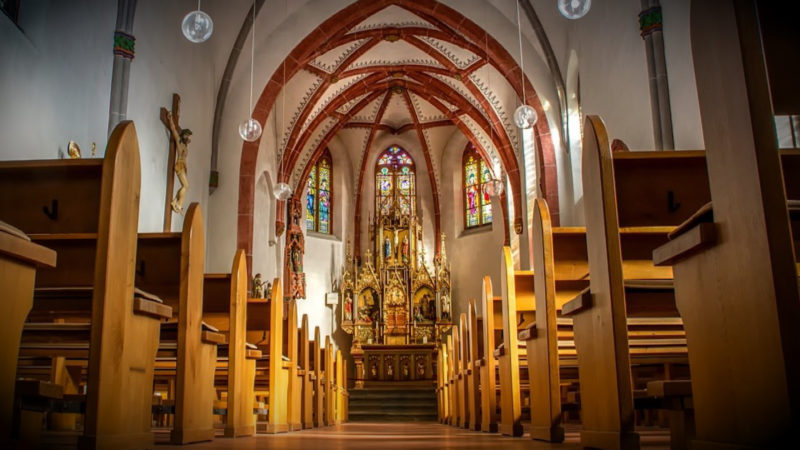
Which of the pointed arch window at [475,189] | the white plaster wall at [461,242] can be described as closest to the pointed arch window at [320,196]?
the white plaster wall at [461,242]

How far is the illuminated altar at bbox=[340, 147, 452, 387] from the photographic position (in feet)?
57.6

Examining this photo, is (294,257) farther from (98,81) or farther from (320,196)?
(98,81)

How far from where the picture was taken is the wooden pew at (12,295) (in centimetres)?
207

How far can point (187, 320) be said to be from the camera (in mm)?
3818

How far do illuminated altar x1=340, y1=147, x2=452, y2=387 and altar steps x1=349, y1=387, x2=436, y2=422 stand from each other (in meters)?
0.97

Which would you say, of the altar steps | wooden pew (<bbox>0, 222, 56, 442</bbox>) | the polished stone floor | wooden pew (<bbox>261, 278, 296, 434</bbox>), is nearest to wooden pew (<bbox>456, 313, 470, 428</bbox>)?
wooden pew (<bbox>261, 278, 296, 434</bbox>)

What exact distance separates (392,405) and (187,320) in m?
12.2

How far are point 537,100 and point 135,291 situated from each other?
11.0 metres

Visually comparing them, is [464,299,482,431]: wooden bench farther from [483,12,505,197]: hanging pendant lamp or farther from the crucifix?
[483,12,505,197]: hanging pendant lamp

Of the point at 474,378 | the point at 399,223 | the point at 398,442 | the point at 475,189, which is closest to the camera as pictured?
the point at 398,442

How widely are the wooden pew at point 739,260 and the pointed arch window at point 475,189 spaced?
1708cm

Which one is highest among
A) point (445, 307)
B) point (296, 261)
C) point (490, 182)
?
point (490, 182)

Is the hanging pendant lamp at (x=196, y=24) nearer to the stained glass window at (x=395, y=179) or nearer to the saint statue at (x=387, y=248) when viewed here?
the saint statue at (x=387, y=248)

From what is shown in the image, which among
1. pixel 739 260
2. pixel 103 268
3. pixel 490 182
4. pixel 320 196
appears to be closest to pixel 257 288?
pixel 490 182
